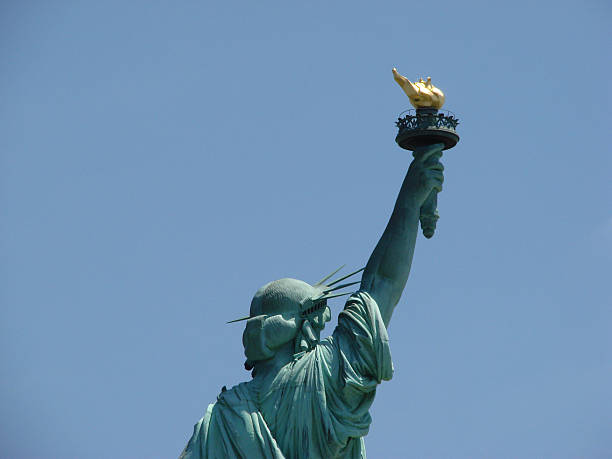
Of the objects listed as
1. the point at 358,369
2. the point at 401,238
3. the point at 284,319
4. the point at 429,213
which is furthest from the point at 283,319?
the point at 429,213

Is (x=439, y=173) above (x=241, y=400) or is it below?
above

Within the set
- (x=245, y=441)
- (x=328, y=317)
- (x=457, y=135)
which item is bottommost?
(x=245, y=441)

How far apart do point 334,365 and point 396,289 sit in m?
1.37

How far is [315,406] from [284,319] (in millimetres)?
1364

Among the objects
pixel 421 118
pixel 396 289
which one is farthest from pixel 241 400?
pixel 421 118

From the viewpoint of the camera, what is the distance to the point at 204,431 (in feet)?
85.4

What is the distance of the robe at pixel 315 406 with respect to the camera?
2561 cm

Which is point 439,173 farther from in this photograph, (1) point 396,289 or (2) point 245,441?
(2) point 245,441

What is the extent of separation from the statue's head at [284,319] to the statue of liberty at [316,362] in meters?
0.01

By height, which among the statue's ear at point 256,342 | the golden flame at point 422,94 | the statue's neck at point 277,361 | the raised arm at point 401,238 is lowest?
the statue's neck at point 277,361

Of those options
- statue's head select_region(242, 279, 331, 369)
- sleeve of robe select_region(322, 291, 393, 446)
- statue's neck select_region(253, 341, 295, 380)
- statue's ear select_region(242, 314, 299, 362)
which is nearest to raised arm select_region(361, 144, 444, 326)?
sleeve of robe select_region(322, 291, 393, 446)

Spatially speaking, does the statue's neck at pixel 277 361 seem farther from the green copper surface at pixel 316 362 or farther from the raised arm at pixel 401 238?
the raised arm at pixel 401 238

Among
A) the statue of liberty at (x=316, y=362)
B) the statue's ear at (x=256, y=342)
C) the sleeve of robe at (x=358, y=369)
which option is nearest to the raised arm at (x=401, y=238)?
the statue of liberty at (x=316, y=362)

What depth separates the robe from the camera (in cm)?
2561
